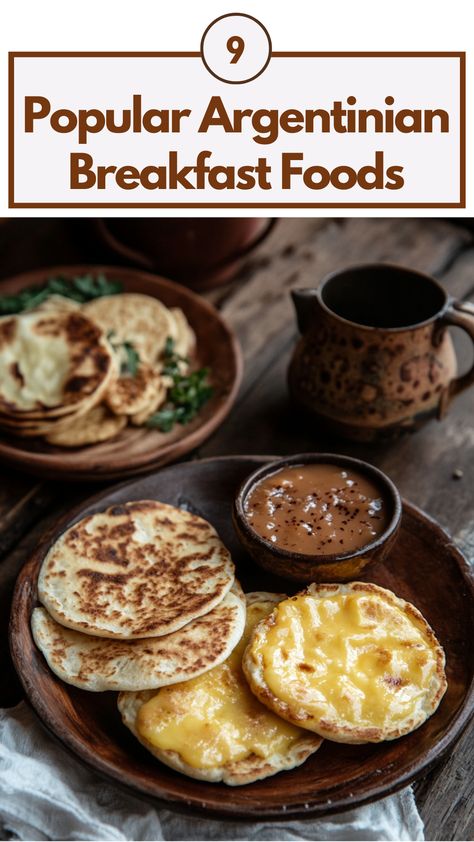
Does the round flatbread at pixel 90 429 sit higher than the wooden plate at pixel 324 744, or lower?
higher

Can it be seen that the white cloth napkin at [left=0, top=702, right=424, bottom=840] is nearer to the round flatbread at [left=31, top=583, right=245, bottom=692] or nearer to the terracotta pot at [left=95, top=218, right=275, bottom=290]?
the round flatbread at [left=31, top=583, right=245, bottom=692]

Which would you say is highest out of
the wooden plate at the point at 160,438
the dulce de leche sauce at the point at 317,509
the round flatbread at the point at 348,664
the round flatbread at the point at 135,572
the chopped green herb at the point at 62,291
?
the chopped green herb at the point at 62,291

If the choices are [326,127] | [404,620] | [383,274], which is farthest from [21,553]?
[326,127]

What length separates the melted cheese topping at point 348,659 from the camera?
213 centimetres

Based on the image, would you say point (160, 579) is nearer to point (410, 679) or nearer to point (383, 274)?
point (410, 679)

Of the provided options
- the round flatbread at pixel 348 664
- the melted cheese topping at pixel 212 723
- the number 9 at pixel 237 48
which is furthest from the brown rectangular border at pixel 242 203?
the melted cheese topping at pixel 212 723

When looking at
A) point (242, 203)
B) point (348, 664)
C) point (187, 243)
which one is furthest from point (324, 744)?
point (187, 243)

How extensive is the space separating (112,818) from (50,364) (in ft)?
5.34

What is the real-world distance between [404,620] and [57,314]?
5.78ft

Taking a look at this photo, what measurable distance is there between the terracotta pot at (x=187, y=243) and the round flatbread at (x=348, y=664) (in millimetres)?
1867

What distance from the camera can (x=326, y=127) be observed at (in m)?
3.43

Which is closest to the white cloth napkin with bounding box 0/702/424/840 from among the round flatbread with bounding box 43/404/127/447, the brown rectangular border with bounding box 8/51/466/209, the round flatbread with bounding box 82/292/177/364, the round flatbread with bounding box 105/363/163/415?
the round flatbread with bounding box 43/404/127/447

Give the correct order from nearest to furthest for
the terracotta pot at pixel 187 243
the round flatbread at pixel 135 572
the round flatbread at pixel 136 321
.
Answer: the round flatbread at pixel 135 572
the round flatbread at pixel 136 321
the terracotta pot at pixel 187 243

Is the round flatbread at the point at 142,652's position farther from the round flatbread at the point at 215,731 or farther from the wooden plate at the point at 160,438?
the wooden plate at the point at 160,438
